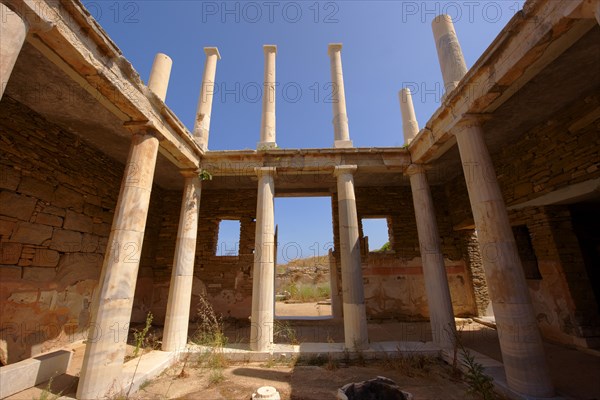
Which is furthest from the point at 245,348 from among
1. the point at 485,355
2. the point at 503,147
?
the point at 503,147

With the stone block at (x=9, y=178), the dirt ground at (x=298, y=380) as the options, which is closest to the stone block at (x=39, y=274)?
the stone block at (x=9, y=178)

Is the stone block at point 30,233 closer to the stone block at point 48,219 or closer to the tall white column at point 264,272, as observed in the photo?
the stone block at point 48,219

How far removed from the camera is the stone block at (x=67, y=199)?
18.5 ft

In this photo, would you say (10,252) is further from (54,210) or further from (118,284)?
(118,284)

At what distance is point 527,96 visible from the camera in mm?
4918

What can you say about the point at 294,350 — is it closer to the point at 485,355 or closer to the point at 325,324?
the point at 325,324

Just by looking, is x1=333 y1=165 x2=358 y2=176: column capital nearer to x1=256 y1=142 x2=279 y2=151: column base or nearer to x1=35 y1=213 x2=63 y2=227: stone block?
x1=256 y1=142 x2=279 y2=151: column base

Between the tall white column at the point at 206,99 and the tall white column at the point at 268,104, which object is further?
the tall white column at the point at 268,104

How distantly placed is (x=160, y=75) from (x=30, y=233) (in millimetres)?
4166

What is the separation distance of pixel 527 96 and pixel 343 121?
3892 millimetres

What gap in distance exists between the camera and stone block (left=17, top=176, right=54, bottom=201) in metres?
4.97

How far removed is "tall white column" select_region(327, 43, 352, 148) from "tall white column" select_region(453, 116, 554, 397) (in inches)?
117

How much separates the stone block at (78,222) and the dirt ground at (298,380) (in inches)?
158

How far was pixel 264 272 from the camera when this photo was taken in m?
6.02
